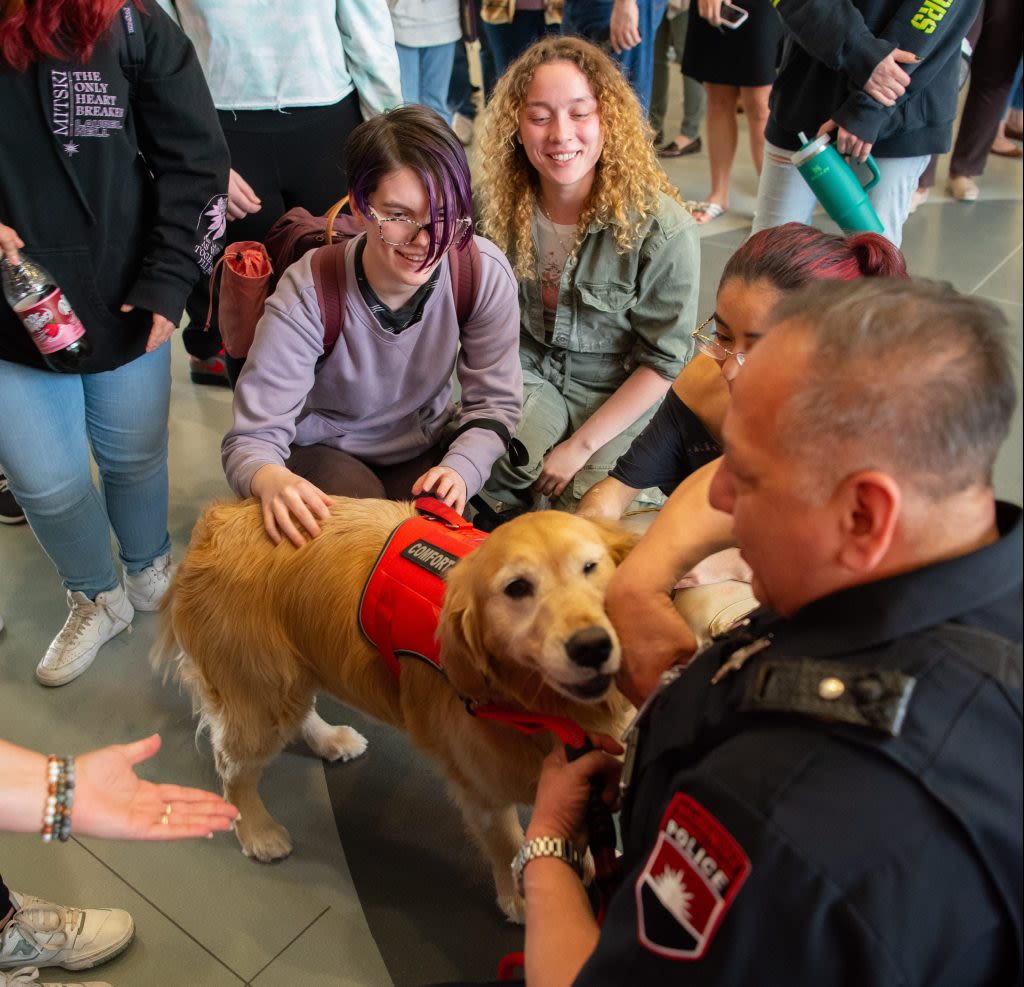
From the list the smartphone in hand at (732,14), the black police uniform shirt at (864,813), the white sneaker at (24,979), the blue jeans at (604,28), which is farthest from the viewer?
the smartphone in hand at (732,14)

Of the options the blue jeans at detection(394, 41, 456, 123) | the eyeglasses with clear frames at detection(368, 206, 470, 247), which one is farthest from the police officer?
the blue jeans at detection(394, 41, 456, 123)

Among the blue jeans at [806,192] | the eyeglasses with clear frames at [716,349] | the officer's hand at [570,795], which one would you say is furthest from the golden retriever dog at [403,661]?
the blue jeans at [806,192]

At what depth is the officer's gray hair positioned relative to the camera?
784mm

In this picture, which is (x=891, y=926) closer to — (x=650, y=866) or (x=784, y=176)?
(x=650, y=866)

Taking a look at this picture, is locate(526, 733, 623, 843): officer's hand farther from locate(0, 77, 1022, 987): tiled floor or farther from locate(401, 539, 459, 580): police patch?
locate(0, 77, 1022, 987): tiled floor

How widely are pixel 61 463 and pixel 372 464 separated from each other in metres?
0.73

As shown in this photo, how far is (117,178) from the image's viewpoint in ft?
6.59

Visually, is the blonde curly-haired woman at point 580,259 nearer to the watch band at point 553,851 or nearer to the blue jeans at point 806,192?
the blue jeans at point 806,192

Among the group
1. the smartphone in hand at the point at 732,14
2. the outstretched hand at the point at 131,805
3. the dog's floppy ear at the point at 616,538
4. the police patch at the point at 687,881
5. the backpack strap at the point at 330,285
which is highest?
the smartphone in hand at the point at 732,14

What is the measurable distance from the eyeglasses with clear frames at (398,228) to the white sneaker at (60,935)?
4.79 ft

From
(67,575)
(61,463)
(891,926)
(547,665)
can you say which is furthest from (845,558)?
(67,575)

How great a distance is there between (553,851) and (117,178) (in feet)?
5.48

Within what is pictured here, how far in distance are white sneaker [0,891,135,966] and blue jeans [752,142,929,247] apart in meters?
2.65

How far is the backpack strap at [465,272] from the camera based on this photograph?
7.06 feet
